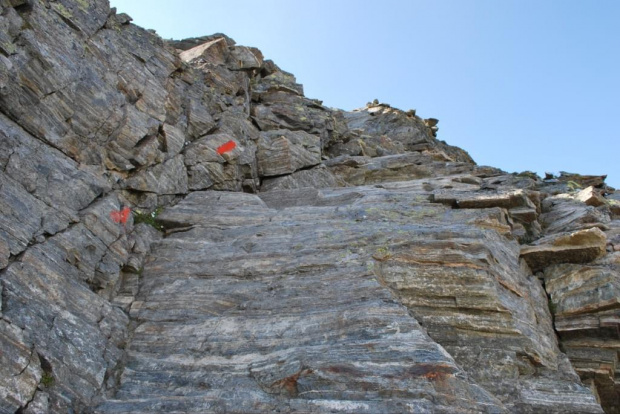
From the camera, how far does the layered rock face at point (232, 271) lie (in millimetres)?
14102

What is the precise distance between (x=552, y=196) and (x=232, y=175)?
67.0 feet

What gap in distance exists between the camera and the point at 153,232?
23.1m

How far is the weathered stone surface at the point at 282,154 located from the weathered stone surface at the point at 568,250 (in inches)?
693

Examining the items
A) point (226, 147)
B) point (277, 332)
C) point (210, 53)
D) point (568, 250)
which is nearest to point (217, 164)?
point (226, 147)

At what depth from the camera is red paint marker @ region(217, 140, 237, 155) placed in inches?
1230

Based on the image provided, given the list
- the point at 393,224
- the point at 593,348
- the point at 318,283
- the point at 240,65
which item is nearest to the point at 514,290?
the point at 593,348

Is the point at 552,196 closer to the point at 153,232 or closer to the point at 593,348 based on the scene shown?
the point at 593,348

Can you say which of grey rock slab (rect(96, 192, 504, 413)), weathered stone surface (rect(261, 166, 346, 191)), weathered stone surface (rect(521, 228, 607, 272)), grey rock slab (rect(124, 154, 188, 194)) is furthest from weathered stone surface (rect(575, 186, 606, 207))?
grey rock slab (rect(124, 154, 188, 194))

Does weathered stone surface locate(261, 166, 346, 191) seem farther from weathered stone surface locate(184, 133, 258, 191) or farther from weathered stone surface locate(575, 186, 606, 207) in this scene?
weathered stone surface locate(575, 186, 606, 207)

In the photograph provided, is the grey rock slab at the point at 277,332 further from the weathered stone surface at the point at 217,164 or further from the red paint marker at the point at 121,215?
the weathered stone surface at the point at 217,164

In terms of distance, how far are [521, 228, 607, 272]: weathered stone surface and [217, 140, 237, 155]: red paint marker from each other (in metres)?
18.3

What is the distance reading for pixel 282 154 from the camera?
117ft

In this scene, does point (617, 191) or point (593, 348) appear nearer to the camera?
point (593, 348)

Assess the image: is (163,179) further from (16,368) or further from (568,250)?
(568,250)
